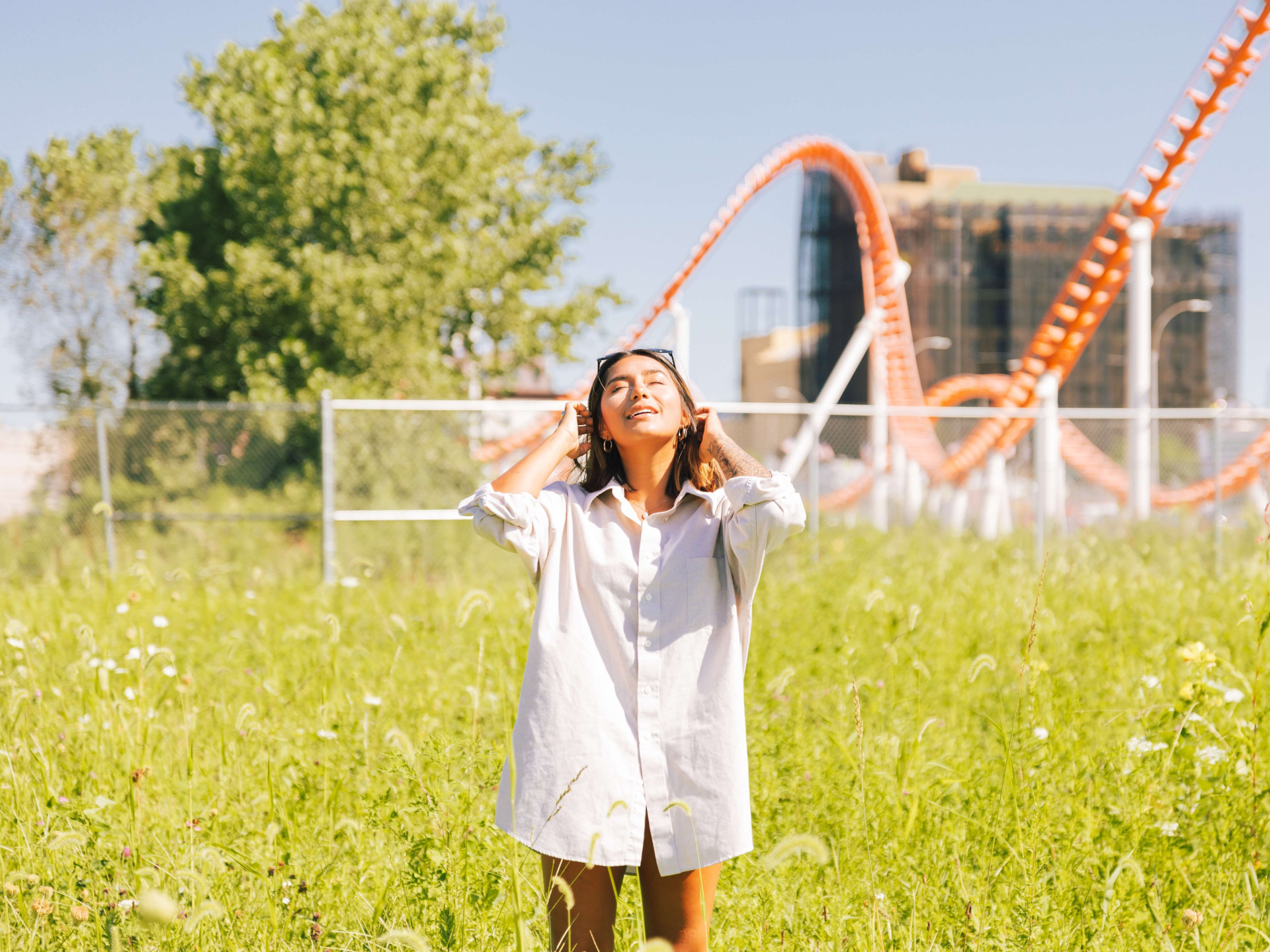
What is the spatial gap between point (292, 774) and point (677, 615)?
1911mm

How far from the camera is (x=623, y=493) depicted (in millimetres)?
2184

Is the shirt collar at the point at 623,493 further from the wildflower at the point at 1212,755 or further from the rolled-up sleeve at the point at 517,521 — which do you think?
the wildflower at the point at 1212,755

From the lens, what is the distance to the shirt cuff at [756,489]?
2002mm

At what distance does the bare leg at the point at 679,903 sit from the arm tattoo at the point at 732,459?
0.72m

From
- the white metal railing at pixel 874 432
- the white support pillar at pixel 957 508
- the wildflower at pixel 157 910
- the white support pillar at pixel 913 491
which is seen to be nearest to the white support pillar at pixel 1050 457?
the white metal railing at pixel 874 432

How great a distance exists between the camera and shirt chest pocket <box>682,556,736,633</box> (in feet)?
6.73

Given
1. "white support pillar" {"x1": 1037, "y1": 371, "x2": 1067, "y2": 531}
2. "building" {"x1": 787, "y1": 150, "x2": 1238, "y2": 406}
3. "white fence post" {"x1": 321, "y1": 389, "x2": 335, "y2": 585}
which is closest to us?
"white fence post" {"x1": 321, "y1": 389, "x2": 335, "y2": 585}

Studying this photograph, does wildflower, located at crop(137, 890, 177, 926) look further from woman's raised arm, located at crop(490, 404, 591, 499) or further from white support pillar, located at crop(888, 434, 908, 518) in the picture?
white support pillar, located at crop(888, 434, 908, 518)

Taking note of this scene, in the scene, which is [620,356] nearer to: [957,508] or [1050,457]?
[1050,457]

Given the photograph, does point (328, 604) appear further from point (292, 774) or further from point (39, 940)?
point (39, 940)

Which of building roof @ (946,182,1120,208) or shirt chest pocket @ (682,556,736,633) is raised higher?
building roof @ (946,182,1120,208)

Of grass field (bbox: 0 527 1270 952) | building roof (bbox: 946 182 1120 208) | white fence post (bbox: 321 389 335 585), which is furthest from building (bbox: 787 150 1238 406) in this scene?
grass field (bbox: 0 527 1270 952)

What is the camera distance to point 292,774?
11.1 feet

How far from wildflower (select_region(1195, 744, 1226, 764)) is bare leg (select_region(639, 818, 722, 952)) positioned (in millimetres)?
1702
